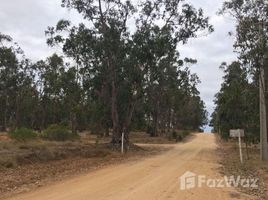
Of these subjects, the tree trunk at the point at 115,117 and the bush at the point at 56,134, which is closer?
the tree trunk at the point at 115,117

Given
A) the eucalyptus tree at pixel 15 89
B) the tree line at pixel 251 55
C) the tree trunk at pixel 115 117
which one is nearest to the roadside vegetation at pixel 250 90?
the tree line at pixel 251 55

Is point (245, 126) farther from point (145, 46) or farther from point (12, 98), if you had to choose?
point (12, 98)

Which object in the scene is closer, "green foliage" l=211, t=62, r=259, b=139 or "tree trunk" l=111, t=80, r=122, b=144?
"green foliage" l=211, t=62, r=259, b=139

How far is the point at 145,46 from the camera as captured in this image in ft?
121

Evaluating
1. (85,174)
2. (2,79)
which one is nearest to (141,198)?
(85,174)

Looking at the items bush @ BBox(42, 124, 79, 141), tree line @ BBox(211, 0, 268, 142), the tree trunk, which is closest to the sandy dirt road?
tree line @ BBox(211, 0, 268, 142)

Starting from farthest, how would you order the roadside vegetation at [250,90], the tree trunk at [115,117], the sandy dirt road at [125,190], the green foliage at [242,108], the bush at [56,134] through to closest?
the bush at [56,134]
the tree trunk at [115,117]
the green foliage at [242,108]
the roadside vegetation at [250,90]
the sandy dirt road at [125,190]

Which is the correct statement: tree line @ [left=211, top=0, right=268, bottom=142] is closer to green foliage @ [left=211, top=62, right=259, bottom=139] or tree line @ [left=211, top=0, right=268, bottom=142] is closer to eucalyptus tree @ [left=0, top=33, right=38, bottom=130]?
green foliage @ [left=211, top=62, right=259, bottom=139]

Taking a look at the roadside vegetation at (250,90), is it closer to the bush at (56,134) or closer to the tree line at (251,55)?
the tree line at (251,55)

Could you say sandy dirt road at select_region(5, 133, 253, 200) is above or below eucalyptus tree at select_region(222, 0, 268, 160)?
below

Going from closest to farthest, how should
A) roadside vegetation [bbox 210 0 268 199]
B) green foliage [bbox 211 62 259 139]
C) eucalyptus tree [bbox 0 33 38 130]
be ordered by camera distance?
1. roadside vegetation [bbox 210 0 268 199]
2. green foliage [bbox 211 62 259 139]
3. eucalyptus tree [bbox 0 33 38 130]

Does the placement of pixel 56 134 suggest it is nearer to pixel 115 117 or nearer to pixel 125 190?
pixel 115 117

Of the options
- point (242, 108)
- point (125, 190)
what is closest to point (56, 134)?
point (242, 108)

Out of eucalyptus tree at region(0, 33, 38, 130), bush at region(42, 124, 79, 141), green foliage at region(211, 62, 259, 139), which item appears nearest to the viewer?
green foliage at region(211, 62, 259, 139)
